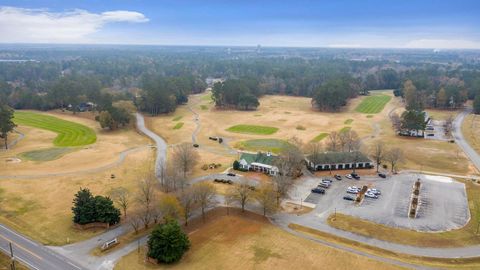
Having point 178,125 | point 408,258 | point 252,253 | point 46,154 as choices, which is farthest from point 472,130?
point 46,154

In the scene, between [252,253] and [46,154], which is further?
[46,154]

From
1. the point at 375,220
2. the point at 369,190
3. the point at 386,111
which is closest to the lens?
the point at 375,220

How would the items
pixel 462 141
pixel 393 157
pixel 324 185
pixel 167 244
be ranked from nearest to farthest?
1. pixel 167 244
2. pixel 324 185
3. pixel 393 157
4. pixel 462 141

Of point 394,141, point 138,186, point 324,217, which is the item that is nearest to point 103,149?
point 138,186

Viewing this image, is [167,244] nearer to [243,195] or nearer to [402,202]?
[243,195]

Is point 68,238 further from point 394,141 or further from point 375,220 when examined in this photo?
point 394,141
